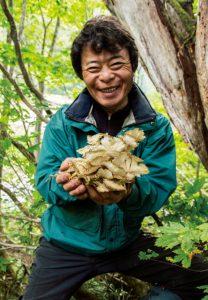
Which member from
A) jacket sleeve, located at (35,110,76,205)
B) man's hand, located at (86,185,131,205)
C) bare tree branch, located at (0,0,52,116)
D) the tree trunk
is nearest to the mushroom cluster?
man's hand, located at (86,185,131,205)

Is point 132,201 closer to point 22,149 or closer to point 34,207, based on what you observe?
point 34,207

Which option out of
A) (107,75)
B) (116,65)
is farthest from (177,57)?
(107,75)

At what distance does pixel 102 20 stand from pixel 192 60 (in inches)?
36.8

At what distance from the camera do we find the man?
2549 mm

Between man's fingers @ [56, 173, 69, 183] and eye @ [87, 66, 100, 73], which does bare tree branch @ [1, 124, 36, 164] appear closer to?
eye @ [87, 66, 100, 73]

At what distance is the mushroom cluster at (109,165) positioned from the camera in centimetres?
173

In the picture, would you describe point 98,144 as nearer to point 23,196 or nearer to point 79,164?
point 79,164

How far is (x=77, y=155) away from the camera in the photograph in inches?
104

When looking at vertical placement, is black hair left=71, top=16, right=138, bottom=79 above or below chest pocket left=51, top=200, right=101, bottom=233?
above

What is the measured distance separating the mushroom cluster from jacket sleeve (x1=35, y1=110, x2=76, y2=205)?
2.17ft

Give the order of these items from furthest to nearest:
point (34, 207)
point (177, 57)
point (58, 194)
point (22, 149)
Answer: point (22, 149), point (34, 207), point (177, 57), point (58, 194)

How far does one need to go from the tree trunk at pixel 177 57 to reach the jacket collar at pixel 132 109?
64 centimetres

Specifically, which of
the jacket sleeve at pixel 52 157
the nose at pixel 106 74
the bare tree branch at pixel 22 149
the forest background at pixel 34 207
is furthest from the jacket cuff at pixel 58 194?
the bare tree branch at pixel 22 149

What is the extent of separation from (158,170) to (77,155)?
24.4 inches
